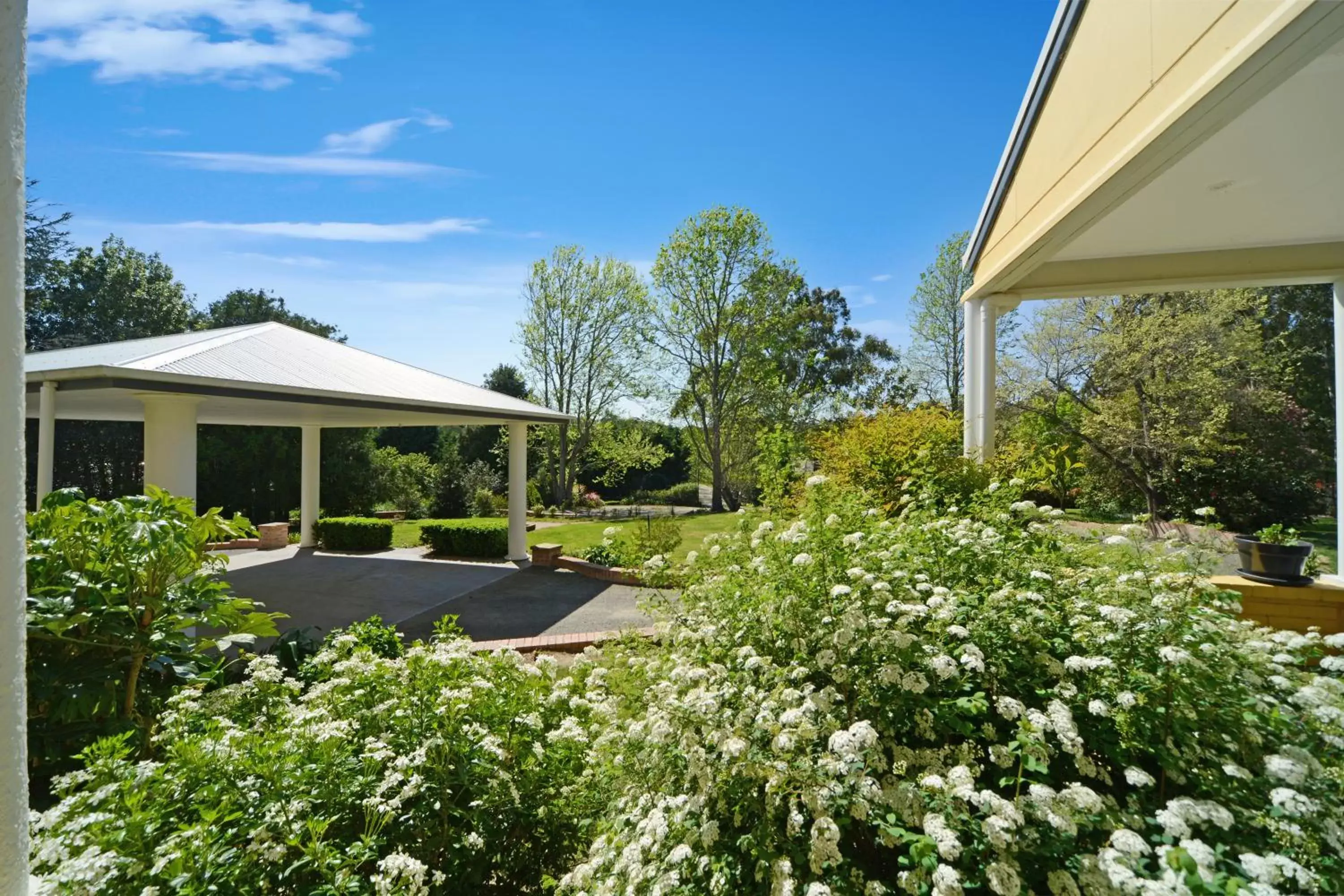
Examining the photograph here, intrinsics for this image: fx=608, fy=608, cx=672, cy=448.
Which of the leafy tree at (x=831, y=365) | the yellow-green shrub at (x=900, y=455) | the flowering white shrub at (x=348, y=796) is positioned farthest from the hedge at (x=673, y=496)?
the flowering white shrub at (x=348, y=796)

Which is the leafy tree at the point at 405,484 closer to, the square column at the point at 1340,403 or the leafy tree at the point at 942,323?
the leafy tree at the point at 942,323

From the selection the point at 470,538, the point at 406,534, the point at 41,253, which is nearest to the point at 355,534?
the point at 470,538

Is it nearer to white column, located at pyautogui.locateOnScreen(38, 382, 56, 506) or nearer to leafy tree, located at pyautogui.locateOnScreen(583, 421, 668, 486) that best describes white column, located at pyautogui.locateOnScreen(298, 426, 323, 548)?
white column, located at pyautogui.locateOnScreen(38, 382, 56, 506)

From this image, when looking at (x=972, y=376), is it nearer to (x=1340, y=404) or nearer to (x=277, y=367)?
(x=1340, y=404)

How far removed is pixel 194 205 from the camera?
1227 centimetres

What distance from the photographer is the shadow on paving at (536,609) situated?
696 centimetres

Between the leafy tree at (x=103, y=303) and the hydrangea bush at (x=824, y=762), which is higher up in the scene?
the leafy tree at (x=103, y=303)

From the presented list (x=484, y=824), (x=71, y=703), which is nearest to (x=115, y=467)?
(x=71, y=703)

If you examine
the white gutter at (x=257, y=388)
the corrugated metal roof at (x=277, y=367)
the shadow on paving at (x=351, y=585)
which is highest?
the corrugated metal roof at (x=277, y=367)

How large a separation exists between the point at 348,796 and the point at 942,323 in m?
23.7

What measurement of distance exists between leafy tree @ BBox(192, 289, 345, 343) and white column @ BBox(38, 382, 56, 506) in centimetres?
2052

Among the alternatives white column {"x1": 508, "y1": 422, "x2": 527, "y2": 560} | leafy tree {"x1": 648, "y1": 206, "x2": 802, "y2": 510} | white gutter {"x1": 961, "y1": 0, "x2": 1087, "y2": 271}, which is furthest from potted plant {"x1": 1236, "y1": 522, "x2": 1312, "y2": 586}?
leafy tree {"x1": 648, "y1": 206, "x2": 802, "y2": 510}

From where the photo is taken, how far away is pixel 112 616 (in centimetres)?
308

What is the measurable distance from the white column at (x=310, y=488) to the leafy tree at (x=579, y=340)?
9.55 m
